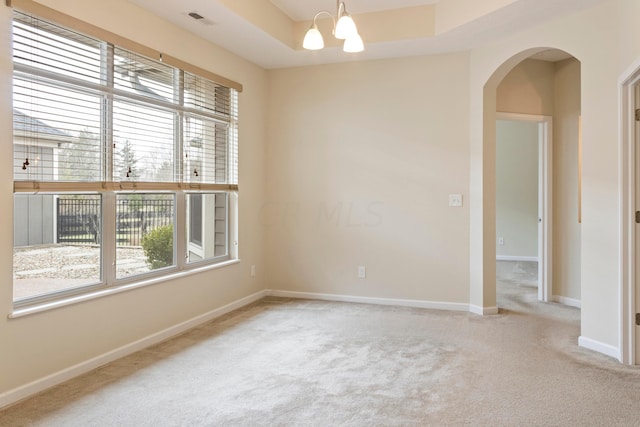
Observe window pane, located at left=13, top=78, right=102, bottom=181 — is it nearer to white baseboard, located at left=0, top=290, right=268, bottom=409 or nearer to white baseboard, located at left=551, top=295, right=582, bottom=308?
white baseboard, located at left=0, top=290, right=268, bottom=409

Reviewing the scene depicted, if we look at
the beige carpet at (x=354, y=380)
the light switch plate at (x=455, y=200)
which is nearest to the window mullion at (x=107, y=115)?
the beige carpet at (x=354, y=380)

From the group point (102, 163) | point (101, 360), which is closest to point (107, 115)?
point (102, 163)

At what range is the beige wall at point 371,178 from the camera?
15.6 ft

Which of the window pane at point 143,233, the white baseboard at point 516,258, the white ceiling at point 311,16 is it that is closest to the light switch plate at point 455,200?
the white ceiling at point 311,16

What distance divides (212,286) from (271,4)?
104 inches

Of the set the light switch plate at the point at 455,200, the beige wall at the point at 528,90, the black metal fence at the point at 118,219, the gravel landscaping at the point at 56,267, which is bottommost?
the gravel landscaping at the point at 56,267

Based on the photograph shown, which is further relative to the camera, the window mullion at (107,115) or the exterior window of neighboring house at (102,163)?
the window mullion at (107,115)

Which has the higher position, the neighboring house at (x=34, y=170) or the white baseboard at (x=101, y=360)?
the neighboring house at (x=34, y=170)

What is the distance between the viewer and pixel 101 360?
317 cm

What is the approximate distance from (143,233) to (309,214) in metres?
2.07

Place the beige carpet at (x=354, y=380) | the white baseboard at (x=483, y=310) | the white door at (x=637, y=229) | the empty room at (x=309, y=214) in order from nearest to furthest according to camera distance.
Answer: the beige carpet at (x=354, y=380), the empty room at (x=309, y=214), the white door at (x=637, y=229), the white baseboard at (x=483, y=310)

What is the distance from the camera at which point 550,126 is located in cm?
518

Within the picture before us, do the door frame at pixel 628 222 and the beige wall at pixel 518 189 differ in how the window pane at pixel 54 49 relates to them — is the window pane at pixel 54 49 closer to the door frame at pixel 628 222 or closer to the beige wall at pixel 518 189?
the door frame at pixel 628 222

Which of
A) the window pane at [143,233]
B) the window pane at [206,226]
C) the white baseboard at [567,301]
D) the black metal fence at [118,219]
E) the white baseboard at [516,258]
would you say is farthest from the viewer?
the white baseboard at [516,258]
